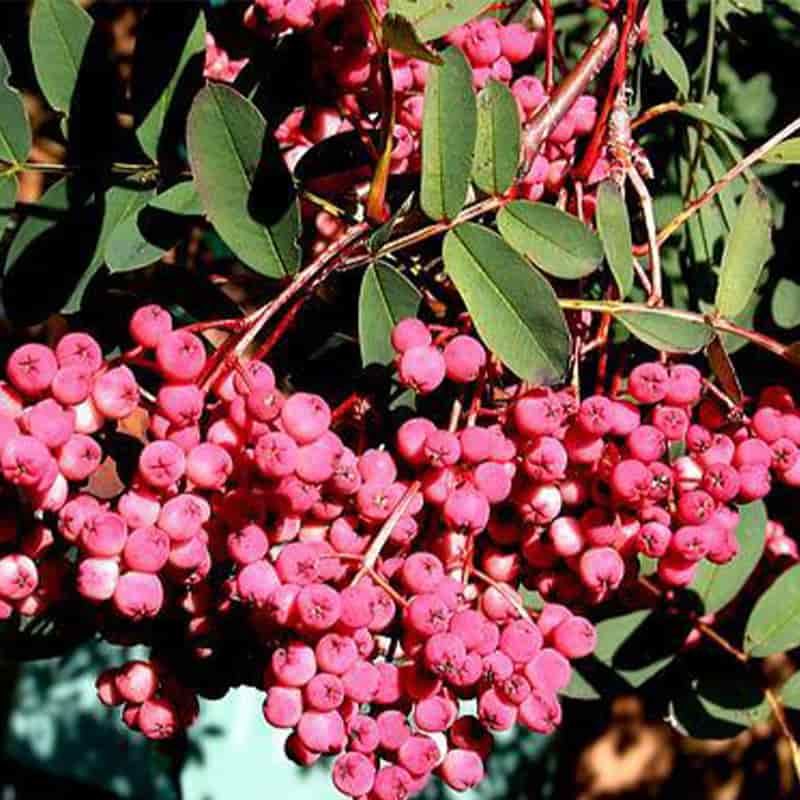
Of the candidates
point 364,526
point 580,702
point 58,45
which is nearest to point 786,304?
point 364,526

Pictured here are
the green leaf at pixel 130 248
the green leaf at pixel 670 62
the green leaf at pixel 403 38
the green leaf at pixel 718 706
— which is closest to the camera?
the green leaf at pixel 403 38

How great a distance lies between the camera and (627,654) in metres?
0.91

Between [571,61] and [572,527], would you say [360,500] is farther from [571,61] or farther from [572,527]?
[571,61]

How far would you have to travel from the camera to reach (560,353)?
645 mm

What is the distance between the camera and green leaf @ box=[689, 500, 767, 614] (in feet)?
2.86

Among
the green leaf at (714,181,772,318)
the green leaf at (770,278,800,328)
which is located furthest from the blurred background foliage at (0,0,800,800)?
the green leaf at (714,181,772,318)

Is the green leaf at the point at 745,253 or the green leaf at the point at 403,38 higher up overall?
the green leaf at the point at 403,38

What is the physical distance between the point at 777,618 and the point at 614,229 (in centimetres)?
32

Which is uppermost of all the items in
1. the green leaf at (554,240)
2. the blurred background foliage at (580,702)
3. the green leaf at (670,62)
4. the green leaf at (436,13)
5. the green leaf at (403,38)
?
the green leaf at (403,38)

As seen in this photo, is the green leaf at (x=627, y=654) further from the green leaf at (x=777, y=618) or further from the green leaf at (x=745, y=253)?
the green leaf at (x=745, y=253)

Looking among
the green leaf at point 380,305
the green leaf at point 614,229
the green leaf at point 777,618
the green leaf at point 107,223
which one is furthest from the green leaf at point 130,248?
the green leaf at point 777,618

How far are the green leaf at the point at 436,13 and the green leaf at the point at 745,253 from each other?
7.3 inches

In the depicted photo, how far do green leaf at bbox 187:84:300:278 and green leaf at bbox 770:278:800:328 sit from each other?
1.21 feet

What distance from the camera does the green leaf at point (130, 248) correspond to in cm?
72
